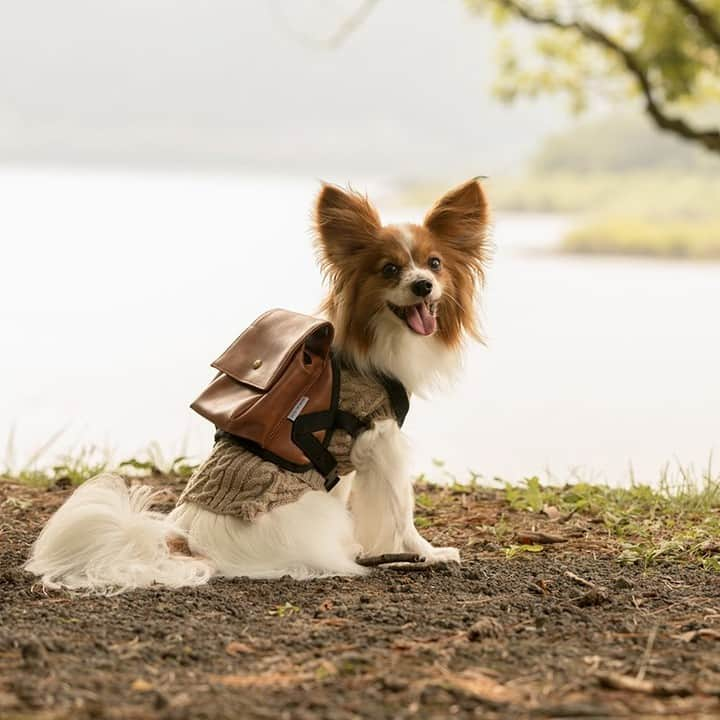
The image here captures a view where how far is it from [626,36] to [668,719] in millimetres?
6684

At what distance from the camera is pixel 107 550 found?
374cm

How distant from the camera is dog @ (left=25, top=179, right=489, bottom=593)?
148 inches

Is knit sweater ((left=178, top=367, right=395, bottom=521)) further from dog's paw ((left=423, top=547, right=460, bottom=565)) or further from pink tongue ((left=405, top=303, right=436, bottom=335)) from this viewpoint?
dog's paw ((left=423, top=547, right=460, bottom=565))

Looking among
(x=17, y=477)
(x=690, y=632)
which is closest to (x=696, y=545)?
(x=690, y=632)

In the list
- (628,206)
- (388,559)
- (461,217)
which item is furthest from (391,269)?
(628,206)

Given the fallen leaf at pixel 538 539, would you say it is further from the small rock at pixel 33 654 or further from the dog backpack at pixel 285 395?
the small rock at pixel 33 654

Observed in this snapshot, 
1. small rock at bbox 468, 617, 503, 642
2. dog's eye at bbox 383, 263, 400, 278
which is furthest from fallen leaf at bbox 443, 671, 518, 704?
dog's eye at bbox 383, 263, 400, 278

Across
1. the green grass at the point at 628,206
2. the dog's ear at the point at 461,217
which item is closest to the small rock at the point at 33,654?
the dog's ear at the point at 461,217

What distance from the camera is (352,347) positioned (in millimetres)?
4086

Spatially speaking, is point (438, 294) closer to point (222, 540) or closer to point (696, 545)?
point (222, 540)

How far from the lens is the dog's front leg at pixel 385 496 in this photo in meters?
4.02

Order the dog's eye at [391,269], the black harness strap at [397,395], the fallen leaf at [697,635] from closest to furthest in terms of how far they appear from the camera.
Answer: the fallen leaf at [697,635]
the dog's eye at [391,269]
the black harness strap at [397,395]

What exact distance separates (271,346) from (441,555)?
3.19 feet

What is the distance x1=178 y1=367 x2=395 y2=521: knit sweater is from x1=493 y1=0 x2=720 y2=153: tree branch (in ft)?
13.4
